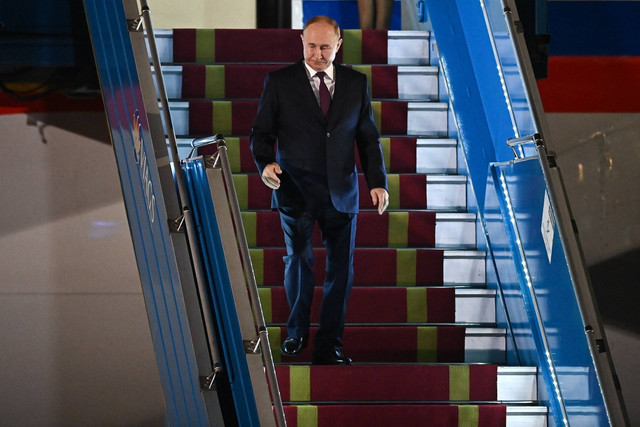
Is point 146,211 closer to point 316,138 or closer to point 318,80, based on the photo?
point 316,138

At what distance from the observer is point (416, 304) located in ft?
15.7

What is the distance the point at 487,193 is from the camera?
4.84 metres

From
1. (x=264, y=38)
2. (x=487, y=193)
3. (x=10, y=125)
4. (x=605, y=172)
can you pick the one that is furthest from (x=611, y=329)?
(x=10, y=125)

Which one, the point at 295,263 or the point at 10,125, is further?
the point at 10,125

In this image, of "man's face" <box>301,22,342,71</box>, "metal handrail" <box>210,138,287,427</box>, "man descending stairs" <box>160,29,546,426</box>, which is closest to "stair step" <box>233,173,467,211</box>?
"man descending stairs" <box>160,29,546,426</box>

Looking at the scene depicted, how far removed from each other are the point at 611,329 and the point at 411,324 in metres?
2.20

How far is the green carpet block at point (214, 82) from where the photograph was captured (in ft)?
18.6

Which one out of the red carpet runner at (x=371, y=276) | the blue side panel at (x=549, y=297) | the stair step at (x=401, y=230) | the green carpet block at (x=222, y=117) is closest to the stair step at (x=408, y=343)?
the red carpet runner at (x=371, y=276)

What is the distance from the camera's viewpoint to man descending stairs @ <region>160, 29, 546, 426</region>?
14.0ft

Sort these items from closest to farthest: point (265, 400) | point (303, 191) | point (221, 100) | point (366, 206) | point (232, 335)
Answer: point (265, 400), point (232, 335), point (303, 191), point (366, 206), point (221, 100)

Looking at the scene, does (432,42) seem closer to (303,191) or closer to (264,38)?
(264,38)

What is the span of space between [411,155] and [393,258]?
0.70 meters

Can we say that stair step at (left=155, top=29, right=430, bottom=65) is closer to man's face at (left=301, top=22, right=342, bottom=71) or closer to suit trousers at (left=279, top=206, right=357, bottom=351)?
man's face at (left=301, top=22, right=342, bottom=71)

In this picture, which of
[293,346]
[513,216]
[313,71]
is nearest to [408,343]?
[293,346]
